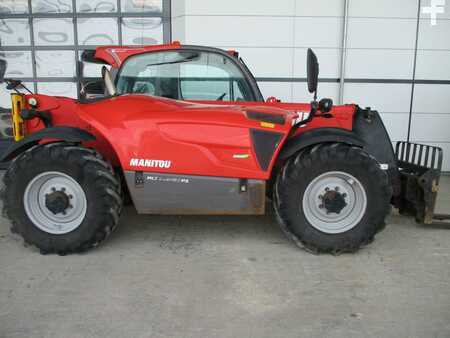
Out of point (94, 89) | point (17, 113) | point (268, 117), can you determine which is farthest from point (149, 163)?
point (94, 89)

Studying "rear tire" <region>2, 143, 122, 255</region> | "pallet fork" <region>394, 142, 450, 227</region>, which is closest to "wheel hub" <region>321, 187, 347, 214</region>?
"pallet fork" <region>394, 142, 450, 227</region>

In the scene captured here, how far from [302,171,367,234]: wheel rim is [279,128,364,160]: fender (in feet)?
0.95

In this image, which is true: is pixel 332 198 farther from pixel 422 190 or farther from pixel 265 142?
pixel 422 190

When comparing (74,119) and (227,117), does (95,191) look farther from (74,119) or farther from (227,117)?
(227,117)

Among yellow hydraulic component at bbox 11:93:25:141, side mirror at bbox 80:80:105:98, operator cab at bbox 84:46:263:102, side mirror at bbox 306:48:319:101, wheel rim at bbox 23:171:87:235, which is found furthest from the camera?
side mirror at bbox 80:80:105:98

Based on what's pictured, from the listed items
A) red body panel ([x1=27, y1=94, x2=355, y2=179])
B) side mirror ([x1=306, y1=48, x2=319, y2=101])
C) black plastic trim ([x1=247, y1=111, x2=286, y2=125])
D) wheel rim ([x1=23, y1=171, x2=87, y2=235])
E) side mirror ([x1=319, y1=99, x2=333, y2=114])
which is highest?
side mirror ([x1=306, y1=48, x2=319, y2=101])

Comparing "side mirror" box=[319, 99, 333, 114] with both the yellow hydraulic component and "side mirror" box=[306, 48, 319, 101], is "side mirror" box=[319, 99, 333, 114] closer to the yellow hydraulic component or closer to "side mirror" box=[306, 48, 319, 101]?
"side mirror" box=[306, 48, 319, 101]

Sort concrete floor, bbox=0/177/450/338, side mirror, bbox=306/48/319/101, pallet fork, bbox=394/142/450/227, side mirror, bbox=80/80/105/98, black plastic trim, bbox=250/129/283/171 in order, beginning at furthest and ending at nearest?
1. side mirror, bbox=80/80/105/98
2. pallet fork, bbox=394/142/450/227
3. black plastic trim, bbox=250/129/283/171
4. side mirror, bbox=306/48/319/101
5. concrete floor, bbox=0/177/450/338

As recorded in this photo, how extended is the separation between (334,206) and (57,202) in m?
2.32

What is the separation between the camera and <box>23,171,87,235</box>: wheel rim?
3367 mm

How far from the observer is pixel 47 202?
3346 millimetres

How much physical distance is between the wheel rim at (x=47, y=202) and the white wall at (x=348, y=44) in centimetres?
412

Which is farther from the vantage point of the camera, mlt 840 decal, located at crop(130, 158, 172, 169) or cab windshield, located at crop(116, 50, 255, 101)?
cab windshield, located at crop(116, 50, 255, 101)

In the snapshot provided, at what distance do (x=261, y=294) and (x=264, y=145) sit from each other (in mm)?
1179
